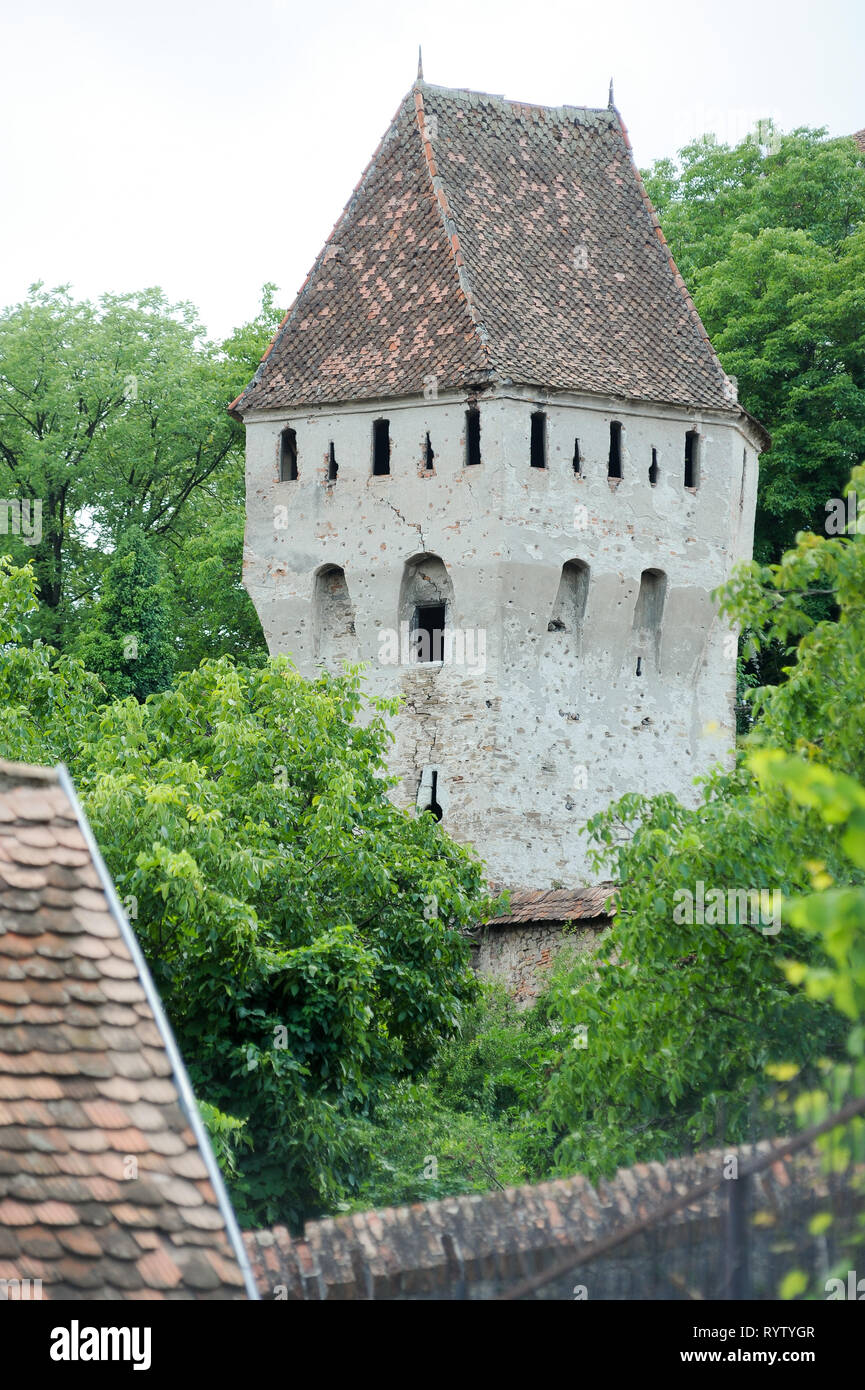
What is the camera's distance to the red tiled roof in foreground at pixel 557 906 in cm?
2645

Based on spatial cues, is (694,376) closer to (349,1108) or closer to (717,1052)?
(349,1108)

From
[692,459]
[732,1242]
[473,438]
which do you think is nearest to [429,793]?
[473,438]

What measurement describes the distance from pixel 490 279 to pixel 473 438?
9.19 feet

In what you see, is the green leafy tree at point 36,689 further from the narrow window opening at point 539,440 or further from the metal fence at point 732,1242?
the metal fence at point 732,1242

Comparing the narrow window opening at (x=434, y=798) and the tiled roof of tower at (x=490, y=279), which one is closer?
the narrow window opening at (x=434, y=798)

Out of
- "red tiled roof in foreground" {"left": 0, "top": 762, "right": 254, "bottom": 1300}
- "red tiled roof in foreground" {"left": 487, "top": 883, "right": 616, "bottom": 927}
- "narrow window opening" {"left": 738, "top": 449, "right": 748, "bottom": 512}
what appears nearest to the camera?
"red tiled roof in foreground" {"left": 0, "top": 762, "right": 254, "bottom": 1300}

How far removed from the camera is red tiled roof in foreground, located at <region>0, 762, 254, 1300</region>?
7219 mm

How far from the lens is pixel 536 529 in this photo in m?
30.1

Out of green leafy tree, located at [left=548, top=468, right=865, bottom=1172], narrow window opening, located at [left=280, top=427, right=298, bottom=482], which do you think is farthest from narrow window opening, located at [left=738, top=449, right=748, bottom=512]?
green leafy tree, located at [left=548, top=468, right=865, bottom=1172]

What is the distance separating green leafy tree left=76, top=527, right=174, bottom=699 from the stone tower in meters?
3.18

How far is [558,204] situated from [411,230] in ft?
8.79

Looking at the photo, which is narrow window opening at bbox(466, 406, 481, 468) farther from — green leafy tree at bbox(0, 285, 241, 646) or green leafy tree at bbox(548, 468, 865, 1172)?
green leafy tree at bbox(548, 468, 865, 1172)

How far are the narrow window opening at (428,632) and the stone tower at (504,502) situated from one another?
3 centimetres

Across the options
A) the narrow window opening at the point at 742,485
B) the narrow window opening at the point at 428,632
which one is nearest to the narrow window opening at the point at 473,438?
the narrow window opening at the point at 428,632
